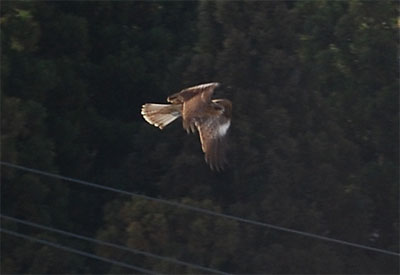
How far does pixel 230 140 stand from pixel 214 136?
2.87 m

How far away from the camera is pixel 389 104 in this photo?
1031 centimetres

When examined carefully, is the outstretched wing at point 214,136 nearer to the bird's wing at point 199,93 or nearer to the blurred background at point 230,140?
the bird's wing at point 199,93

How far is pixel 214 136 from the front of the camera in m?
6.74

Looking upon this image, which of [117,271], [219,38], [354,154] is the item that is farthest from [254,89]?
[117,271]

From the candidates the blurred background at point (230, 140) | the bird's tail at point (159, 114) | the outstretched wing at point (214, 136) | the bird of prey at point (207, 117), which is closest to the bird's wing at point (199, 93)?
the bird of prey at point (207, 117)

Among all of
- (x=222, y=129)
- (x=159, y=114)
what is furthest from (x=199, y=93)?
(x=159, y=114)

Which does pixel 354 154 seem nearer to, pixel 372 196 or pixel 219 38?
pixel 372 196

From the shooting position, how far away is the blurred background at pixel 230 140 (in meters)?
9.58

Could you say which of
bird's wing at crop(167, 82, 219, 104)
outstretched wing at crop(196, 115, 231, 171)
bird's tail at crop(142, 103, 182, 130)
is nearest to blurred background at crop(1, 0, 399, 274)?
bird's tail at crop(142, 103, 182, 130)

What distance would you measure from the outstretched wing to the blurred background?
8.88 ft

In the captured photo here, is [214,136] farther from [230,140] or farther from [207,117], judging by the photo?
[230,140]

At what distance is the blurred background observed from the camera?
9.58m

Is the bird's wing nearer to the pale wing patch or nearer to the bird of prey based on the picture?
the bird of prey

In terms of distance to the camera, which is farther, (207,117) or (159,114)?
(159,114)
